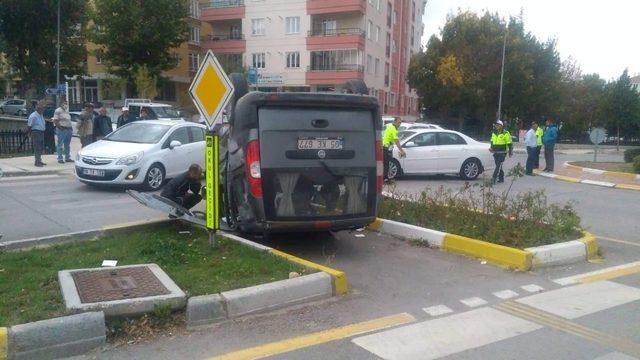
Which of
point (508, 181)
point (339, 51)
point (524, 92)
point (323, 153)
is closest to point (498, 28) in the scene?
point (524, 92)

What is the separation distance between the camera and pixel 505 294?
5.88m

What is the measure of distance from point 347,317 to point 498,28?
44.7 meters

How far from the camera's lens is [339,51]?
150ft

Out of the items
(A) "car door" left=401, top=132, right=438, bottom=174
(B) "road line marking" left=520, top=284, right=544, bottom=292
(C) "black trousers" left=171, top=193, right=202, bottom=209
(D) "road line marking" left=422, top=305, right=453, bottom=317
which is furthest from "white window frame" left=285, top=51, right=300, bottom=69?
(D) "road line marking" left=422, top=305, right=453, bottom=317

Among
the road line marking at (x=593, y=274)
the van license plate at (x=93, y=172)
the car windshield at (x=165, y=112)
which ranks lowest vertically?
the road line marking at (x=593, y=274)

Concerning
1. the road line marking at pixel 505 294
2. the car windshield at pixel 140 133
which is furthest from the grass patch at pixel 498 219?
the car windshield at pixel 140 133

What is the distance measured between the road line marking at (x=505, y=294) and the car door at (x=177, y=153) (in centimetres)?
910

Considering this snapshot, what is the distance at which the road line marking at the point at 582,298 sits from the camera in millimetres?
5410

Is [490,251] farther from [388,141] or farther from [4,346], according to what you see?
[388,141]

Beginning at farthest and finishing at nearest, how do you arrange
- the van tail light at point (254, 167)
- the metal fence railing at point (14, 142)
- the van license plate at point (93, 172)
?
A: 1. the metal fence railing at point (14, 142)
2. the van license plate at point (93, 172)
3. the van tail light at point (254, 167)

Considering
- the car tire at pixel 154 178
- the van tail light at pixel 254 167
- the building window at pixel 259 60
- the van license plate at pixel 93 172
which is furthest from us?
the building window at pixel 259 60

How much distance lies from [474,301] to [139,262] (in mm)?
3683

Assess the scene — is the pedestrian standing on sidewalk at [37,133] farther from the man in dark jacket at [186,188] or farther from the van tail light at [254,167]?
the van tail light at [254,167]

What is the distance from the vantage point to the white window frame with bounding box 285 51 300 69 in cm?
4775
